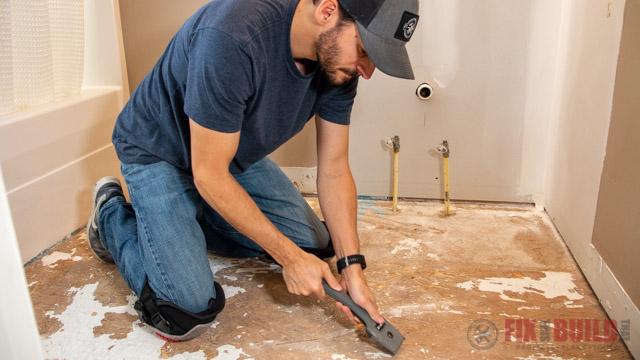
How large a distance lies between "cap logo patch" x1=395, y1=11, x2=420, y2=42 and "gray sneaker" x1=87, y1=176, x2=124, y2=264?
886mm

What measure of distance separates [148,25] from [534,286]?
1.56 m

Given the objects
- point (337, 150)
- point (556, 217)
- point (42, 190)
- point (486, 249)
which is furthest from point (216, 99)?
point (556, 217)

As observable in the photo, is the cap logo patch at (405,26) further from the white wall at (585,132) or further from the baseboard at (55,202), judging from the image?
the baseboard at (55,202)

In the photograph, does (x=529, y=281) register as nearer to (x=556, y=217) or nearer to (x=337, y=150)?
(x=556, y=217)

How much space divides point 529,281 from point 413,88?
2.51 feet

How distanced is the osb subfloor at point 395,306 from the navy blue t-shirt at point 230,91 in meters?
0.37

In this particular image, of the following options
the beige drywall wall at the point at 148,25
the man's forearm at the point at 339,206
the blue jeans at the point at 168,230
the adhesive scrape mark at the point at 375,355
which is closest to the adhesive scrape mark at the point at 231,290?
the blue jeans at the point at 168,230

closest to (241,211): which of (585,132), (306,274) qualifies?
(306,274)

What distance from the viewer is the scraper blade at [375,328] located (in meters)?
1.04

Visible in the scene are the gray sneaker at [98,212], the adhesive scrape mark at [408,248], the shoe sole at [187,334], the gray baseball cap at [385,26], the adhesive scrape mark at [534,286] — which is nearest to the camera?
the gray baseball cap at [385,26]

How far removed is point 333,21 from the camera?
0.91 meters

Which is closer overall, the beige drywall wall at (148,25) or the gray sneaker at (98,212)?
the gray sneaker at (98,212)

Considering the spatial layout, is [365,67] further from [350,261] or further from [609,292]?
[609,292]

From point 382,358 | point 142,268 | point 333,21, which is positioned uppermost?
point 333,21
